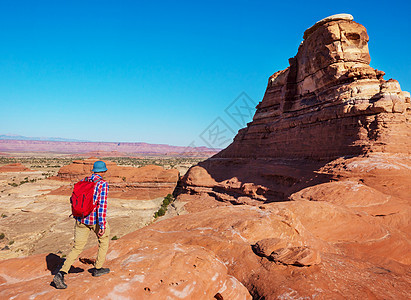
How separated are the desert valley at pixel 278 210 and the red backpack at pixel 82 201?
0.97 m

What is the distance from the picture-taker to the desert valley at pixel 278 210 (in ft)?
12.0

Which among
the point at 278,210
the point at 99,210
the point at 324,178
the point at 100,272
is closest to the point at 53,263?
the point at 100,272

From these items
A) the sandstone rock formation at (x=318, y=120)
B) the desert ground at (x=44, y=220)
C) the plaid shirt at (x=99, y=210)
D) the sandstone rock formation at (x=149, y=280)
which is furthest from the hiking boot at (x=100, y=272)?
the sandstone rock formation at (x=318, y=120)

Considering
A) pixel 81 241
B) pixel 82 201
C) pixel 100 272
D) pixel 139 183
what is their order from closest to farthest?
pixel 100 272
pixel 82 201
pixel 81 241
pixel 139 183

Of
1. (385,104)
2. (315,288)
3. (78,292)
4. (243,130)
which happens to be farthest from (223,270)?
(243,130)

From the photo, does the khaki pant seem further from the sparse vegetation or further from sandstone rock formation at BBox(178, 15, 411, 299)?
the sparse vegetation

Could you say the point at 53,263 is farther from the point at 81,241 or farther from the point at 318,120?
the point at 318,120

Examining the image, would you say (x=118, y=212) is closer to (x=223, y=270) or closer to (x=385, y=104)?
(x=223, y=270)

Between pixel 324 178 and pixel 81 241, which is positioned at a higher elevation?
pixel 324 178

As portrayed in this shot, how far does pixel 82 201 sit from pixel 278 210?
530 centimetres

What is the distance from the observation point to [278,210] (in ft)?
22.5

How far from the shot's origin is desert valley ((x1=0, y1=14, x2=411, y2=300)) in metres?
3.66

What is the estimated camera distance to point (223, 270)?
389 cm

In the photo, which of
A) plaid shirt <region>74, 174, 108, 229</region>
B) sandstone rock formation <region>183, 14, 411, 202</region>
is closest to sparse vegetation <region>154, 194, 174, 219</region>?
sandstone rock formation <region>183, 14, 411, 202</region>
